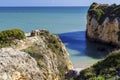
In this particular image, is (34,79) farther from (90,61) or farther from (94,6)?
(94,6)

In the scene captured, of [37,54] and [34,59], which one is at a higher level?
[34,59]

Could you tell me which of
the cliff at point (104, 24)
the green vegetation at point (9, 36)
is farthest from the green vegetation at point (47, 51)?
the cliff at point (104, 24)

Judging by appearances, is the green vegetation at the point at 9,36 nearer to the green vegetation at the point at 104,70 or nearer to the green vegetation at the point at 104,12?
the green vegetation at the point at 104,70

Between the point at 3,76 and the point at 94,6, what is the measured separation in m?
50.4

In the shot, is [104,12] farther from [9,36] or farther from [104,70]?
[104,70]

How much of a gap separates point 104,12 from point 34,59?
40166 millimetres

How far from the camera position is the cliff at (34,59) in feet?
59.9

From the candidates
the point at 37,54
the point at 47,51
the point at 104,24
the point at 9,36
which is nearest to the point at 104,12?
the point at 104,24

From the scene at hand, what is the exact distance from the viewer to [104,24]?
5428 cm

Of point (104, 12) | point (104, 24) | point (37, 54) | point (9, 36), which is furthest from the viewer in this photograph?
point (104, 12)

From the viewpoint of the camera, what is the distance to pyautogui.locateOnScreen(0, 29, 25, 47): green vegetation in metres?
22.6

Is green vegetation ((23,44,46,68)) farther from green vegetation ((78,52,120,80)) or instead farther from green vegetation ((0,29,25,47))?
green vegetation ((78,52,120,80))

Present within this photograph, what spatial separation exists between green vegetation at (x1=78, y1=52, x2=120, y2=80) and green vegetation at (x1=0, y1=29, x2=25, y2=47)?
971 centimetres

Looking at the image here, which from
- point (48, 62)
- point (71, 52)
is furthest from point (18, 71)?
point (71, 52)
